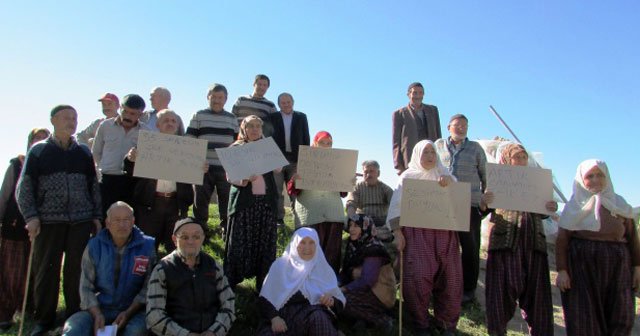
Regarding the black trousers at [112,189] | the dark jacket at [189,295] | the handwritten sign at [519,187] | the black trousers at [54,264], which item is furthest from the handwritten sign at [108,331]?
the handwritten sign at [519,187]

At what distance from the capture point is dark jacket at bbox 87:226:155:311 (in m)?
4.46

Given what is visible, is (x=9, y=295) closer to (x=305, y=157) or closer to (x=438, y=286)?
(x=305, y=157)

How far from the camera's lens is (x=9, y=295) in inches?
211

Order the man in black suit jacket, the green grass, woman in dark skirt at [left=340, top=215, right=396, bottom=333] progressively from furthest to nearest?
the man in black suit jacket
woman in dark skirt at [left=340, top=215, right=396, bottom=333]
the green grass

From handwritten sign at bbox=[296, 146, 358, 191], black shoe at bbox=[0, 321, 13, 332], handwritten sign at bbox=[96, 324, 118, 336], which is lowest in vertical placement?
black shoe at bbox=[0, 321, 13, 332]

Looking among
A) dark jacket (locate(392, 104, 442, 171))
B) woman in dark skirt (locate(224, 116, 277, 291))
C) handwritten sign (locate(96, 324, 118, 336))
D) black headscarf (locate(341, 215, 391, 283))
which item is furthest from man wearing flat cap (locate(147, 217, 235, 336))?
dark jacket (locate(392, 104, 442, 171))

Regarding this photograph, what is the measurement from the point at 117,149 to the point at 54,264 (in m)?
1.43

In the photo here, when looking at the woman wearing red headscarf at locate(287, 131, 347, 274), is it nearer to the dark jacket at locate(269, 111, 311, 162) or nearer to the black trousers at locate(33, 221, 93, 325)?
the dark jacket at locate(269, 111, 311, 162)

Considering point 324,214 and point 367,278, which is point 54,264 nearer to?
point 324,214

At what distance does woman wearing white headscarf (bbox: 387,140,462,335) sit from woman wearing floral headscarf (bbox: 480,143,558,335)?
361mm

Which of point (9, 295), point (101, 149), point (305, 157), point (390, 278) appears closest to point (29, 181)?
point (101, 149)

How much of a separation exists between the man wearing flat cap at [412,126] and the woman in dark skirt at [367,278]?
6.16 feet

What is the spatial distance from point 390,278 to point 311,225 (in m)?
1.09

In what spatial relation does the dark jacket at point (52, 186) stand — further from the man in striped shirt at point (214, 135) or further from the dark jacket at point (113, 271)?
the man in striped shirt at point (214, 135)
